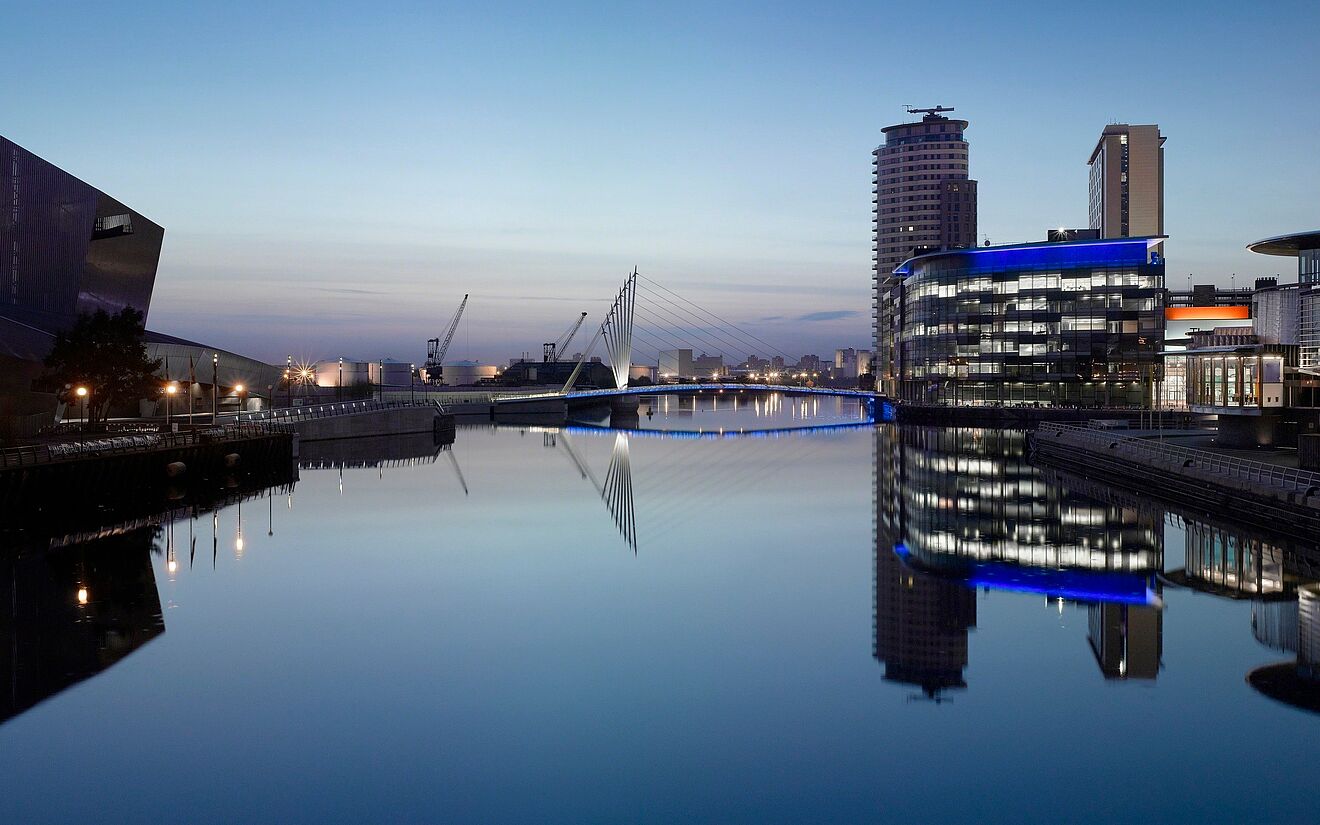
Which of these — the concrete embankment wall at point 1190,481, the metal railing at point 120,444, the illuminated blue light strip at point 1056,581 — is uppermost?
the metal railing at point 120,444

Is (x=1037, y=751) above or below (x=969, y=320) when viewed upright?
below

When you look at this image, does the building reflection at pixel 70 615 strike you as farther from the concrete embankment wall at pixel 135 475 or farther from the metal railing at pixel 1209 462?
the metal railing at pixel 1209 462

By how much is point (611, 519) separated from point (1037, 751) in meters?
27.0

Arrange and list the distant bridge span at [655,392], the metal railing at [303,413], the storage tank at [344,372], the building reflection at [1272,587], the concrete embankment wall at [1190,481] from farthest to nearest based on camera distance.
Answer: the storage tank at [344,372] < the distant bridge span at [655,392] < the metal railing at [303,413] < the concrete embankment wall at [1190,481] < the building reflection at [1272,587]

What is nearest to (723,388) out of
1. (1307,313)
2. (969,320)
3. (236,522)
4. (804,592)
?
(969,320)

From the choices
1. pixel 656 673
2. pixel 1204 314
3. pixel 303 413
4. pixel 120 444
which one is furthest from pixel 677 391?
pixel 656 673

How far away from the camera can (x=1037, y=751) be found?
1526 centimetres

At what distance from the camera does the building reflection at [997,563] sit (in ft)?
67.7

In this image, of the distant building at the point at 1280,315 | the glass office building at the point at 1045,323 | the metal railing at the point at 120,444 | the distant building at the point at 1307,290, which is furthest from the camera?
the glass office building at the point at 1045,323

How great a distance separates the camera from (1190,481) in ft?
134

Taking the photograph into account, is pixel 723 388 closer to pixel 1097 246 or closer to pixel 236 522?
pixel 1097 246

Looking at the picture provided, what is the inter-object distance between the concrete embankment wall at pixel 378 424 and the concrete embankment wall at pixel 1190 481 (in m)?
42.3

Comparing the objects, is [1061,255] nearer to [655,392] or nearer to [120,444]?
[655,392]

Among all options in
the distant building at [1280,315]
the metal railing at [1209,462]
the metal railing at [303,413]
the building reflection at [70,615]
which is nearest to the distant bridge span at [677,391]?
the metal railing at [303,413]
